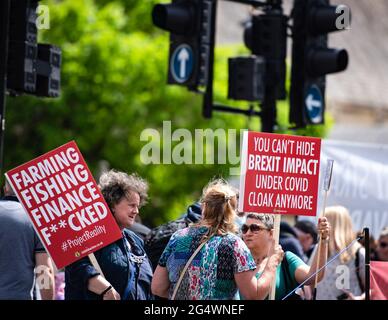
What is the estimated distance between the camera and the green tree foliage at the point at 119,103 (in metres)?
32.2

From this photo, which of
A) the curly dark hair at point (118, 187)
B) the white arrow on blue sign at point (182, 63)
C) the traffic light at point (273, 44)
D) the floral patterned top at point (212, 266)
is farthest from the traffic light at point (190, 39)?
the floral patterned top at point (212, 266)

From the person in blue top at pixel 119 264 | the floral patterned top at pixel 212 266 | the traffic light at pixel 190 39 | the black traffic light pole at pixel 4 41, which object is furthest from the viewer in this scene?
the traffic light at pixel 190 39

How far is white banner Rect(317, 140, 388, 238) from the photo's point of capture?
12148 mm

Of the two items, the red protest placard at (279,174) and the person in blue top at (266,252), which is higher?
the red protest placard at (279,174)

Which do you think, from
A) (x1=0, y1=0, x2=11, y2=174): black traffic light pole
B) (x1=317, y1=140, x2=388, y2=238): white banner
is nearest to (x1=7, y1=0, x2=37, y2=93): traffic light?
(x1=0, y1=0, x2=11, y2=174): black traffic light pole

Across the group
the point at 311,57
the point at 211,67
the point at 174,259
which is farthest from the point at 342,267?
the point at 211,67

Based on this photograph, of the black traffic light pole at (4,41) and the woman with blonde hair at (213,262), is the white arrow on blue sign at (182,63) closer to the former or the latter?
the black traffic light pole at (4,41)

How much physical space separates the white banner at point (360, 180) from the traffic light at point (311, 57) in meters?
Answer: 0.55

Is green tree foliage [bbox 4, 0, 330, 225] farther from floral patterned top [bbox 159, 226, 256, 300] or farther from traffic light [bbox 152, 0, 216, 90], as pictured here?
floral patterned top [bbox 159, 226, 256, 300]

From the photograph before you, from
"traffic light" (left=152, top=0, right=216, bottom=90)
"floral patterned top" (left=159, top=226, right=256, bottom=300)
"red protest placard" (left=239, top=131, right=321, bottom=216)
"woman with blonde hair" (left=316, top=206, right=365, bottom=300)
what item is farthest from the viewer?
"traffic light" (left=152, top=0, right=216, bottom=90)

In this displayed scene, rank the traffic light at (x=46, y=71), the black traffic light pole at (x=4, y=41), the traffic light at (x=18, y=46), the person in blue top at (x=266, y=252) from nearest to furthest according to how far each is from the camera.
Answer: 1. the person in blue top at (x=266, y=252)
2. the black traffic light pole at (x=4, y=41)
3. the traffic light at (x=18, y=46)
4. the traffic light at (x=46, y=71)

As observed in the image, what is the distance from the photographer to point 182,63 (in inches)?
492

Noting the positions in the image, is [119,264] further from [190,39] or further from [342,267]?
[190,39]
